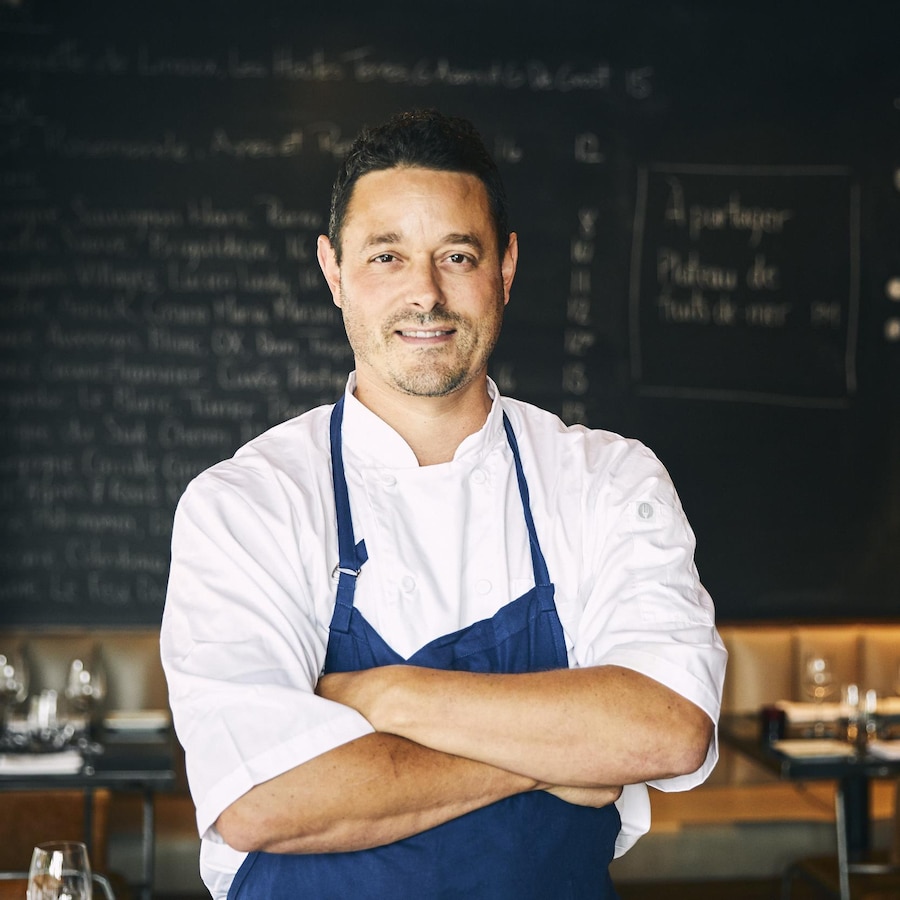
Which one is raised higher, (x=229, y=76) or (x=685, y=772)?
(x=229, y=76)

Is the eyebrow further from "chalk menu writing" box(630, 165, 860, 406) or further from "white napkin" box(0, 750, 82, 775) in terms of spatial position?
"chalk menu writing" box(630, 165, 860, 406)

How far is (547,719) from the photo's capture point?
1.44m

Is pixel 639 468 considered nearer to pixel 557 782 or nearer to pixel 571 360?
pixel 557 782

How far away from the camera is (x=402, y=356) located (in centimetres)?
161

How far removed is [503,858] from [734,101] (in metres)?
3.44

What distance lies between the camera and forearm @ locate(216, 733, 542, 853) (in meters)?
1.39

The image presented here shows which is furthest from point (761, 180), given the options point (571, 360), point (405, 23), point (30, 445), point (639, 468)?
point (639, 468)

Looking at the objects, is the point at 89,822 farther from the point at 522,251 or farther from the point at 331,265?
the point at 522,251

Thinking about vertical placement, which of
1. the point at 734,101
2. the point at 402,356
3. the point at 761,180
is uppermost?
the point at 734,101

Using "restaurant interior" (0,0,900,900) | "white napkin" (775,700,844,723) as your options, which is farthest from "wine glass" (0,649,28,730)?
"white napkin" (775,700,844,723)

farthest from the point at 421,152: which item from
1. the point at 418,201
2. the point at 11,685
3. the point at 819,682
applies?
the point at 819,682

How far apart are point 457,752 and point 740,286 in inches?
125

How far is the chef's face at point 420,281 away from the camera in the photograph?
5.26 ft

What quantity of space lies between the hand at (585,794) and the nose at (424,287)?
589mm
